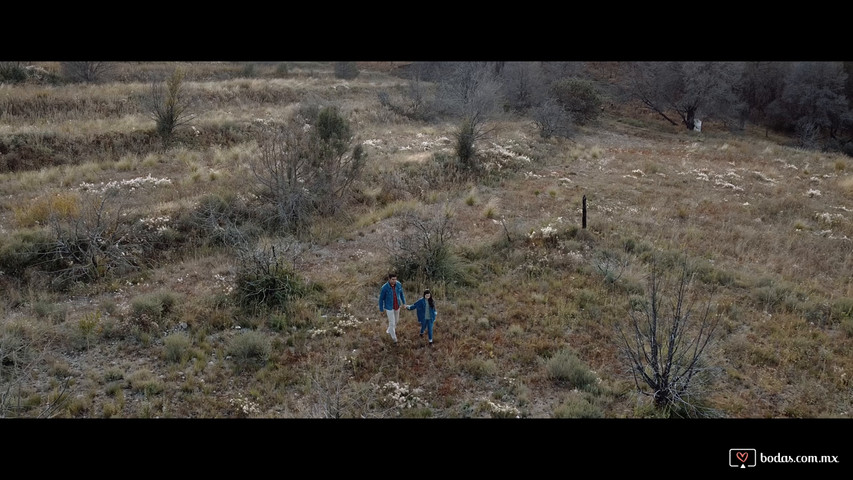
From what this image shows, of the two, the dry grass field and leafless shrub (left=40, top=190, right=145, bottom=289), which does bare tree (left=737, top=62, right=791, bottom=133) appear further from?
leafless shrub (left=40, top=190, right=145, bottom=289)

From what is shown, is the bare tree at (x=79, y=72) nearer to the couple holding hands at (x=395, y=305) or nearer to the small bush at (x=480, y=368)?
the couple holding hands at (x=395, y=305)

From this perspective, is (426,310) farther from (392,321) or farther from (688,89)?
(688,89)

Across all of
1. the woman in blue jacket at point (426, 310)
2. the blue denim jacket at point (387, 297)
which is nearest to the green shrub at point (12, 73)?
the blue denim jacket at point (387, 297)

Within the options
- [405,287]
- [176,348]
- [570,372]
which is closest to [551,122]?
[405,287]

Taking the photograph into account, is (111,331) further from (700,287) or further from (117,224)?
(700,287)

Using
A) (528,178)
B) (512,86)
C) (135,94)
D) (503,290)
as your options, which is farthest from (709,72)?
(135,94)

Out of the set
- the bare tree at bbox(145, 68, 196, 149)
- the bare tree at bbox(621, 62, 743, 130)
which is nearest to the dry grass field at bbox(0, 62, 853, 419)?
the bare tree at bbox(145, 68, 196, 149)
